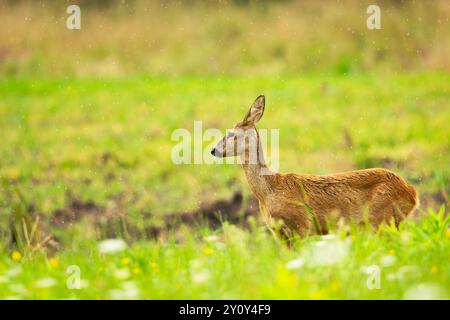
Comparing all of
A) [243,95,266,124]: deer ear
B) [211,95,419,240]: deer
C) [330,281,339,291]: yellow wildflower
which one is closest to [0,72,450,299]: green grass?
[330,281,339,291]: yellow wildflower

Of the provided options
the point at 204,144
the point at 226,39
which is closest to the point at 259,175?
the point at 204,144

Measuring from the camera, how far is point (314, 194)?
7121mm

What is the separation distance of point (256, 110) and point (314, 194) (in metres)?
0.82

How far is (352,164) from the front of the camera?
11930 mm

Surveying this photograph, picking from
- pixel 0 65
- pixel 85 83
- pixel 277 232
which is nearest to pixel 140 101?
pixel 85 83

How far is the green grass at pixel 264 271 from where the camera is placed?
5.48 metres

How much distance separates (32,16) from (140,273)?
13857 millimetres

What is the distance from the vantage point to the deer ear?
687 centimetres

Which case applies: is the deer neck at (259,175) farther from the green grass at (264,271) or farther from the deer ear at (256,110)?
the green grass at (264,271)

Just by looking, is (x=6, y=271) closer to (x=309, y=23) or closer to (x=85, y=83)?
(x=85, y=83)

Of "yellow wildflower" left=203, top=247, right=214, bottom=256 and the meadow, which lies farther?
"yellow wildflower" left=203, top=247, right=214, bottom=256

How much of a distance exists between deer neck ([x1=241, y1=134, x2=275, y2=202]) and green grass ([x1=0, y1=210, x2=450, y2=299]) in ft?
1.73

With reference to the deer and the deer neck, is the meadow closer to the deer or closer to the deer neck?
the deer

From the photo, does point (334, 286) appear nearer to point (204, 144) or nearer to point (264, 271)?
point (264, 271)
